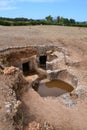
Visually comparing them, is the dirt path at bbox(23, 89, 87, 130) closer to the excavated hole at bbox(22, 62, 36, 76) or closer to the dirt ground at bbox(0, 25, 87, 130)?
the dirt ground at bbox(0, 25, 87, 130)

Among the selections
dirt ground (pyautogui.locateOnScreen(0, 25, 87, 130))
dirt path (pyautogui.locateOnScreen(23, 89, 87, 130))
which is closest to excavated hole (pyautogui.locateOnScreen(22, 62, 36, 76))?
dirt ground (pyautogui.locateOnScreen(0, 25, 87, 130))

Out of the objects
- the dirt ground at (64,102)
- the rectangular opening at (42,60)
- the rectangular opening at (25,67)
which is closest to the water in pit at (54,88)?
the dirt ground at (64,102)

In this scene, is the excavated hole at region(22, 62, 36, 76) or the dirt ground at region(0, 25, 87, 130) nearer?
the dirt ground at region(0, 25, 87, 130)

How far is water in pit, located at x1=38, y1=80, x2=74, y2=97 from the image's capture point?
16578mm

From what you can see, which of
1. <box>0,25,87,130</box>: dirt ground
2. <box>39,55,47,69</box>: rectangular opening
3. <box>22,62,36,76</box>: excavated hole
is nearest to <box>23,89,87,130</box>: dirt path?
<box>0,25,87,130</box>: dirt ground

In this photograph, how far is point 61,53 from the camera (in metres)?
21.3

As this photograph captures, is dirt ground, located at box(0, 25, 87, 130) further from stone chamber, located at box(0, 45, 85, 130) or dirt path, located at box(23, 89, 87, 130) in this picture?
stone chamber, located at box(0, 45, 85, 130)

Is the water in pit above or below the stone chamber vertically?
below

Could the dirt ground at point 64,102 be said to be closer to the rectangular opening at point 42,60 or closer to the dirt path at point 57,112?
the dirt path at point 57,112

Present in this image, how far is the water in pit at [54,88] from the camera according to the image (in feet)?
54.4

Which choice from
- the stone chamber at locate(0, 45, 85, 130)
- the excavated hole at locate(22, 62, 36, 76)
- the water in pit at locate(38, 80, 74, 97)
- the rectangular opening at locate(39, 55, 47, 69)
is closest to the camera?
the stone chamber at locate(0, 45, 85, 130)

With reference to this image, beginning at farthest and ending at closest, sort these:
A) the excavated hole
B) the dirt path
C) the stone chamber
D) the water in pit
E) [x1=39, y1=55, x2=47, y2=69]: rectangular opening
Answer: [x1=39, y1=55, x2=47, y2=69]: rectangular opening, the excavated hole, the water in pit, the stone chamber, the dirt path

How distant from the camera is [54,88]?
17.6 metres

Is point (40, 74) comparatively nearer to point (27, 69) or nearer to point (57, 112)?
point (27, 69)
